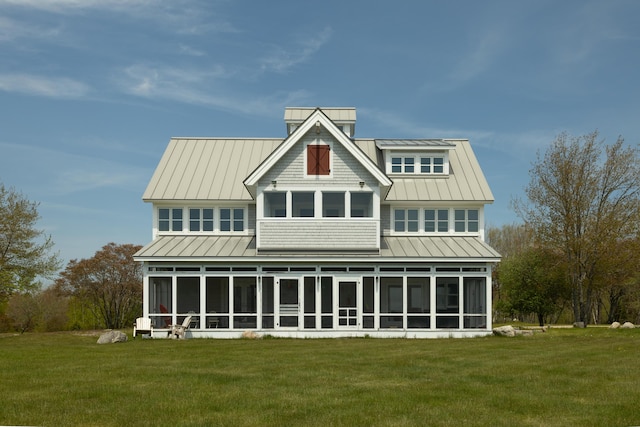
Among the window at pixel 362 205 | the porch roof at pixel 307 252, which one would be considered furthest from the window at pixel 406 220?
the window at pixel 362 205

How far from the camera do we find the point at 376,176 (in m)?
30.3

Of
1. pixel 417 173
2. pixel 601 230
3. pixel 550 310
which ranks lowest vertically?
pixel 550 310

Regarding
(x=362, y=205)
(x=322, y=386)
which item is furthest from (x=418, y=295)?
(x=322, y=386)

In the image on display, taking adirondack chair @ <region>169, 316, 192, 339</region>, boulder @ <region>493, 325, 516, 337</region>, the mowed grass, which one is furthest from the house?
the mowed grass

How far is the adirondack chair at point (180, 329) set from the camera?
93.5 ft

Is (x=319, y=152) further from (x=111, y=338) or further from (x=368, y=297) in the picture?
(x=111, y=338)

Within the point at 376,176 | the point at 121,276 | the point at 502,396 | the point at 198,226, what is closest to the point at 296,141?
the point at 376,176

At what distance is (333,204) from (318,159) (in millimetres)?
3200

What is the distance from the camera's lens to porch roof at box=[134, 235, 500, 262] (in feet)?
96.9

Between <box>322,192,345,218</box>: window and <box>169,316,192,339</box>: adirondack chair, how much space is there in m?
8.38

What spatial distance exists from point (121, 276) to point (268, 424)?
41.5 meters

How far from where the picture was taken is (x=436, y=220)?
110 feet

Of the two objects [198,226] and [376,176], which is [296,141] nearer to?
[376,176]

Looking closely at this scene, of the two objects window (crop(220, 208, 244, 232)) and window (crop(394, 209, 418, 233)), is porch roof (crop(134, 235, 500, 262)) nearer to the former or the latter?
window (crop(220, 208, 244, 232))
